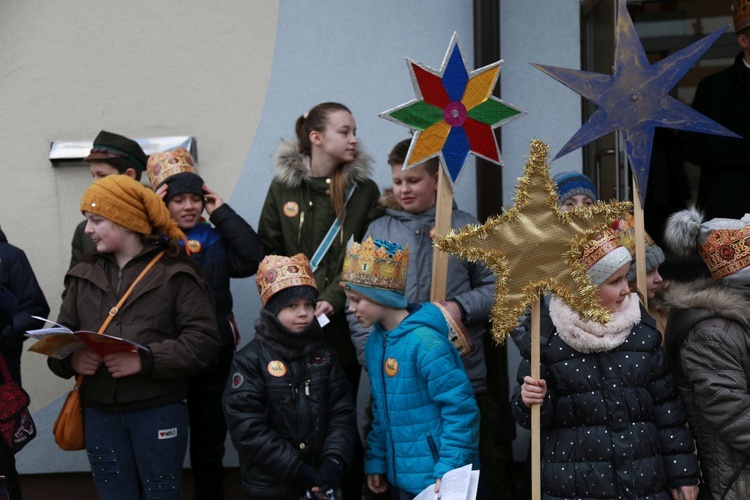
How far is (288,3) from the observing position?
5.91 m

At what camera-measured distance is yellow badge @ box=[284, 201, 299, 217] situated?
513 cm

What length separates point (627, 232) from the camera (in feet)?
14.8

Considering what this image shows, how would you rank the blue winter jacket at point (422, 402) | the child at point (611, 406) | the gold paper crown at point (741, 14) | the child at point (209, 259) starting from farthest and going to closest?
1. the gold paper crown at point (741, 14)
2. the child at point (209, 259)
3. the blue winter jacket at point (422, 402)
4. the child at point (611, 406)

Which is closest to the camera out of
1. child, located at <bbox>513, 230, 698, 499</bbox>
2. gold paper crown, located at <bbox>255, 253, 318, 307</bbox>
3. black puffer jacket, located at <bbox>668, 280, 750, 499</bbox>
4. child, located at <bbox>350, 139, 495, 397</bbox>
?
child, located at <bbox>513, 230, 698, 499</bbox>

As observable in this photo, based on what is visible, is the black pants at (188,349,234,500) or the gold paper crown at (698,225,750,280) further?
the black pants at (188,349,234,500)

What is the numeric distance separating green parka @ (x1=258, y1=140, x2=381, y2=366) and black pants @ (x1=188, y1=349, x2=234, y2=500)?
60 cm

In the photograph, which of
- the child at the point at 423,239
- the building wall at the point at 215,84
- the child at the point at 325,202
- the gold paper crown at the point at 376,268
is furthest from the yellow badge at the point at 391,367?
the building wall at the point at 215,84

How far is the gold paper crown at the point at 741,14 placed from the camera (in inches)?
210

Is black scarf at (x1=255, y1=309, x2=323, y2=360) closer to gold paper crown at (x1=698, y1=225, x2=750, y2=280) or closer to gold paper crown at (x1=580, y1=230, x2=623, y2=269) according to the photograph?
gold paper crown at (x1=580, y1=230, x2=623, y2=269)

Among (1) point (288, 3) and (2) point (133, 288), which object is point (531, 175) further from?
(1) point (288, 3)

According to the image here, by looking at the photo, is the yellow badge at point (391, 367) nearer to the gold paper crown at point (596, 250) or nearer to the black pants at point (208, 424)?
the gold paper crown at point (596, 250)

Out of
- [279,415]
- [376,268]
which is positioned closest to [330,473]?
[279,415]

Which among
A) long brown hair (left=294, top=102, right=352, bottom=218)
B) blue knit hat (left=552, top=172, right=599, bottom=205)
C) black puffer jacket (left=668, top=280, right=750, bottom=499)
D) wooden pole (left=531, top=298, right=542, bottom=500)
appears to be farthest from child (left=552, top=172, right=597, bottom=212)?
wooden pole (left=531, top=298, right=542, bottom=500)

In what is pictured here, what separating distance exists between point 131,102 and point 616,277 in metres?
3.26
